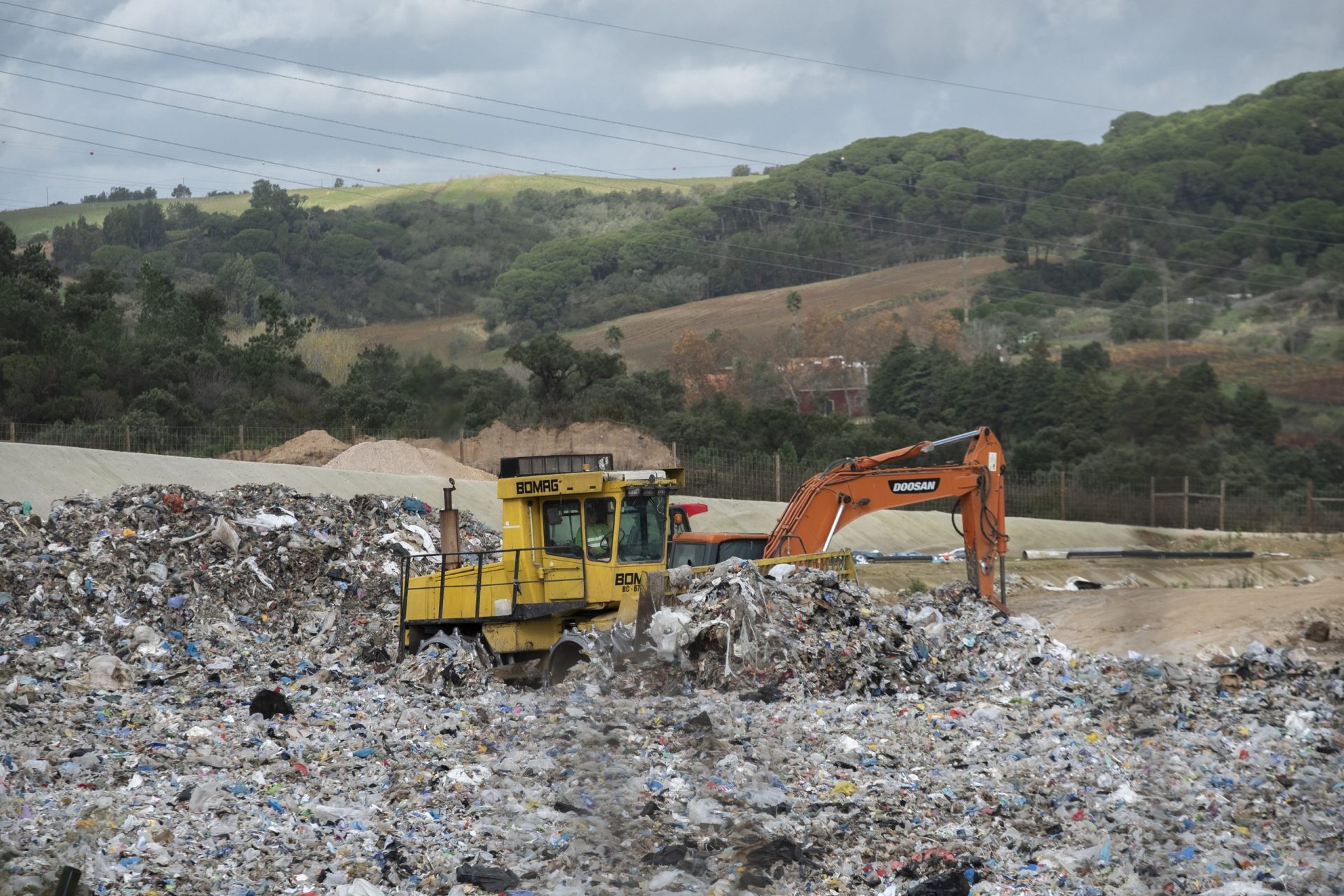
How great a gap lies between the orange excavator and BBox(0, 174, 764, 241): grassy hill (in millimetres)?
54996

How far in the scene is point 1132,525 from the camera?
101ft

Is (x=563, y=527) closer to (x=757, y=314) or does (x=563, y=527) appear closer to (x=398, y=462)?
(x=398, y=462)

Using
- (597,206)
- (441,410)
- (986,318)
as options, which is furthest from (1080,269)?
(597,206)

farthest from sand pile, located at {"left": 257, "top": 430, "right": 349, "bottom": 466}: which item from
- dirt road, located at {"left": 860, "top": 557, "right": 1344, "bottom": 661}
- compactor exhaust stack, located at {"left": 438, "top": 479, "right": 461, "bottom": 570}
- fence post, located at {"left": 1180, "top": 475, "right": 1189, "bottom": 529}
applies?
fence post, located at {"left": 1180, "top": 475, "right": 1189, "bottom": 529}

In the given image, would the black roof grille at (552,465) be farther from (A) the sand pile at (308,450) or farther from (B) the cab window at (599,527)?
(A) the sand pile at (308,450)

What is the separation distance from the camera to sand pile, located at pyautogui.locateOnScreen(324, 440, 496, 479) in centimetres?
2759

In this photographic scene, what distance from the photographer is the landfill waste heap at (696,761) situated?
588 centimetres

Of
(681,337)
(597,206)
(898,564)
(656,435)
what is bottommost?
(898,564)

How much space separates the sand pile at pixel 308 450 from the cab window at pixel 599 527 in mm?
17740

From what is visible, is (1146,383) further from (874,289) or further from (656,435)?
(874,289)

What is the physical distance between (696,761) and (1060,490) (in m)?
25.4

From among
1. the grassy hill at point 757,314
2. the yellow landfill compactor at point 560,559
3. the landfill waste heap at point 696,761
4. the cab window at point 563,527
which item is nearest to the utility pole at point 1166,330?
the landfill waste heap at point 696,761

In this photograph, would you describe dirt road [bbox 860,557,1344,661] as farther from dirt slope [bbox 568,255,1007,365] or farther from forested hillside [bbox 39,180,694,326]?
dirt slope [bbox 568,255,1007,365]

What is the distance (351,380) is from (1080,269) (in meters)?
26.5
